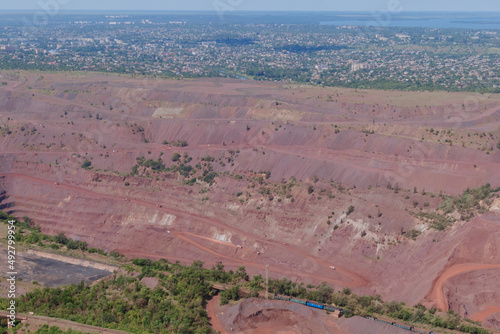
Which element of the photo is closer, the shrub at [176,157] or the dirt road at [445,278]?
the dirt road at [445,278]

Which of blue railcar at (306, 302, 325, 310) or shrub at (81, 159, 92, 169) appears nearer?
blue railcar at (306, 302, 325, 310)

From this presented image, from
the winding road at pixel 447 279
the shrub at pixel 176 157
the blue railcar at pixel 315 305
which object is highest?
the shrub at pixel 176 157

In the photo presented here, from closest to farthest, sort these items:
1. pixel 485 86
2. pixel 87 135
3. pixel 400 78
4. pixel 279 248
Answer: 1. pixel 279 248
2. pixel 87 135
3. pixel 485 86
4. pixel 400 78

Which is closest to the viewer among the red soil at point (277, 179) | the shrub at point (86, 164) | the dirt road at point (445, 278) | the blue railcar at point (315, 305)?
the blue railcar at point (315, 305)

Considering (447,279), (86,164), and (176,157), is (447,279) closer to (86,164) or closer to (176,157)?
(176,157)

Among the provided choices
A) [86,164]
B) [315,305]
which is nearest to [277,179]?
[86,164]

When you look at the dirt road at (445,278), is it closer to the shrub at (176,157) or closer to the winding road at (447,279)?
the winding road at (447,279)

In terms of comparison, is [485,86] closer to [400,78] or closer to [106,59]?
[400,78]

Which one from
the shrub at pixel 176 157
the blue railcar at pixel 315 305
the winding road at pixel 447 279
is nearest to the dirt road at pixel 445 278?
the winding road at pixel 447 279

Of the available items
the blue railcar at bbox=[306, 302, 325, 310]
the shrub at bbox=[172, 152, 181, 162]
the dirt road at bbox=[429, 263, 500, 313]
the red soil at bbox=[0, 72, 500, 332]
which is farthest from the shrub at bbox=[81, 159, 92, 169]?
the dirt road at bbox=[429, 263, 500, 313]

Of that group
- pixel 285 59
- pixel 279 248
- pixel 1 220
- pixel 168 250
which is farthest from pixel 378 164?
pixel 285 59

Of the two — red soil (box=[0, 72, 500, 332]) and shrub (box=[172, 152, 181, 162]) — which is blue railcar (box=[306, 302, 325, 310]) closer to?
red soil (box=[0, 72, 500, 332])
